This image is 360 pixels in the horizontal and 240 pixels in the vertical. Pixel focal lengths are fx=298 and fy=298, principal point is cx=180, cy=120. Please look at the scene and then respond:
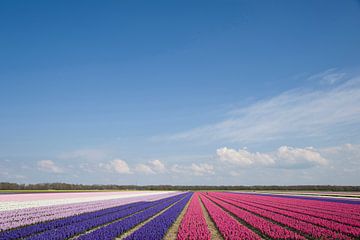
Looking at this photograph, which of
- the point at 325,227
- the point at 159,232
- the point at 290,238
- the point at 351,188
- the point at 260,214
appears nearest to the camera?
the point at 290,238

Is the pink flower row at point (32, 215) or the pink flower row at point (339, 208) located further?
the pink flower row at point (339, 208)

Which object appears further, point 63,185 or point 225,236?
point 63,185

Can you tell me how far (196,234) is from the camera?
452 inches

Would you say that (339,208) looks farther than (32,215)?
Yes

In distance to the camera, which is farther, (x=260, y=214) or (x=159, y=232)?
(x=260, y=214)

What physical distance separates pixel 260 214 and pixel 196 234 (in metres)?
9.64

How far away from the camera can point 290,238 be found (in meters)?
11.3

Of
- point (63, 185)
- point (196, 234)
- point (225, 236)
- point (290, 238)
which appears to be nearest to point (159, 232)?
point (196, 234)

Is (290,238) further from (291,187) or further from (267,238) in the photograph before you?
(291,187)

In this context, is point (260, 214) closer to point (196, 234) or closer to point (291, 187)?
point (196, 234)

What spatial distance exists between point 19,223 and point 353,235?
14.6 metres

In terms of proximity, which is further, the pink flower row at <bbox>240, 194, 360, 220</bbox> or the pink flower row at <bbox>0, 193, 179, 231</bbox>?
the pink flower row at <bbox>240, 194, 360, 220</bbox>

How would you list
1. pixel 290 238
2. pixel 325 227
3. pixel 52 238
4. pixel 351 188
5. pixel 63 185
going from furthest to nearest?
pixel 63 185, pixel 351 188, pixel 325 227, pixel 290 238, pixel 52 238

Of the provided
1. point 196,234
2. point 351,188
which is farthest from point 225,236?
point 351,188
